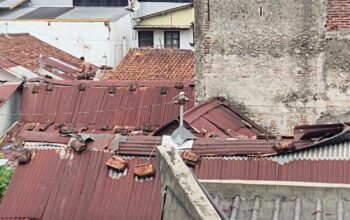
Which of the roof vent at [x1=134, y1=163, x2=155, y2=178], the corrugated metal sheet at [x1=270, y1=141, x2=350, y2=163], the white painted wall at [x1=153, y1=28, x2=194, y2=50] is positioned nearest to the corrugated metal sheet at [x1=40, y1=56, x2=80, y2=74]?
the white painted wall at [x1=153, y1=28, x2=194, y2=50]

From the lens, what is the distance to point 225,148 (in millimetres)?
9992

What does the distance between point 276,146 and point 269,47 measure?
3213 millimetres

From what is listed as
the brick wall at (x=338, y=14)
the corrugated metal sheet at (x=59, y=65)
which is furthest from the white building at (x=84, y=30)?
the brick wall at (x=338, y=14)

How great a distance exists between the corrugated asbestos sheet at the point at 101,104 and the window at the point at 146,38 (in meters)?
14.8

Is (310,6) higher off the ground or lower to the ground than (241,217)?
higher

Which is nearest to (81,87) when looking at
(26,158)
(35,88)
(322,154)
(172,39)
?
(35,88)

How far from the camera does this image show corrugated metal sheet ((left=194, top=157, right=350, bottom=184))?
9109mm

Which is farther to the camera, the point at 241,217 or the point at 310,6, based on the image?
the point at 310,6

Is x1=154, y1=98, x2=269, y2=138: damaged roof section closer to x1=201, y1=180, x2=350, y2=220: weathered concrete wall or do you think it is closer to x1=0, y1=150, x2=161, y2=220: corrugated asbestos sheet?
x1=0, y1=150, x2=161, y2=220: corrugated asbestos sheet

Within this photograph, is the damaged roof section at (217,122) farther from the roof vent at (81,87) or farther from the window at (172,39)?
the window at (172,39)

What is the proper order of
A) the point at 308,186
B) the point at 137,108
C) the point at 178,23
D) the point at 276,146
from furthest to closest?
the point at 178,23
the point at 137,108
the point at 276,146
the point at 308,186

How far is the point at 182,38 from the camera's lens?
30094 mm

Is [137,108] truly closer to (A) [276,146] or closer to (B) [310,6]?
(B) [310,6]

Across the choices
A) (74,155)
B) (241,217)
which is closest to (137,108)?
(74,155)
